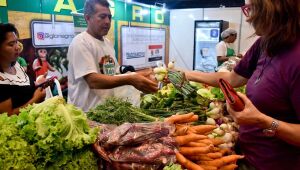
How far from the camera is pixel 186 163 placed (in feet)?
4.16

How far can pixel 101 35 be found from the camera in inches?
102

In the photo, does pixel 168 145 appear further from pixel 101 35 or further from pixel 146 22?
pixel 146 22

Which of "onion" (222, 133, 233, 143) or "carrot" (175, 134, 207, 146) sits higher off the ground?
"carrot" (175, 134, 207, 146)

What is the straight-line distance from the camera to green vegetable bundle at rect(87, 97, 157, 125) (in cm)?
151

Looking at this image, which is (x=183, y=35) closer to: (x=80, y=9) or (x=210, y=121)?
(x=80, y=9)

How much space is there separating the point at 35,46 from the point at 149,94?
229cm

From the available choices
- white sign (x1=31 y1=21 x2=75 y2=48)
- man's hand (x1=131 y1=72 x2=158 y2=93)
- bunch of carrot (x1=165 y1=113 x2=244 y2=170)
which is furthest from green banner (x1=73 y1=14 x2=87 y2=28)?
bunch of carrot (x1=165 y1=113 x2=244 y2=170)

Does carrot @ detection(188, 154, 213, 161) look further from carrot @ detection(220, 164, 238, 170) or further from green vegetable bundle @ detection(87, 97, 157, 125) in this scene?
green vegetable bundle @ detection(87, 97, 157, 125)

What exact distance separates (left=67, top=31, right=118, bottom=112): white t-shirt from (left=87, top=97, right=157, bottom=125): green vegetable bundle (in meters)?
0.77

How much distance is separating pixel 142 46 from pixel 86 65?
14.0 feet

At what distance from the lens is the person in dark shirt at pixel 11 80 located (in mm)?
2494

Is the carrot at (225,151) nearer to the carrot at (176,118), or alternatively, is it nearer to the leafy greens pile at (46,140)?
the carrot at (176,118)

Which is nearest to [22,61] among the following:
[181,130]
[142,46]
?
[181,130]

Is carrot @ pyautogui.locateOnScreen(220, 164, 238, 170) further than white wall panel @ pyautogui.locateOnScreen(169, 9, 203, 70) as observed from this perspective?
No
